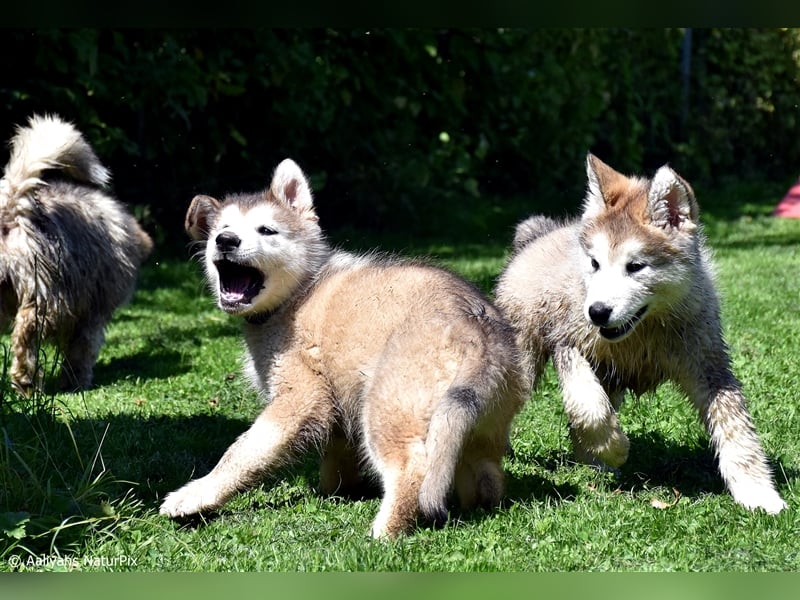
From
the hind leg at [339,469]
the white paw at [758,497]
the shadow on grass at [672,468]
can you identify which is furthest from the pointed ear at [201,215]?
the white paw at [758,497]

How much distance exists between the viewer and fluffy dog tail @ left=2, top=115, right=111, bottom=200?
725cm

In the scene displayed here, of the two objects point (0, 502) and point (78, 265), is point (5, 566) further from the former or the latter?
point (78, 265)

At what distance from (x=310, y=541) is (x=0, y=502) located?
1460mm

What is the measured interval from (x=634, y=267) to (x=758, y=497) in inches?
50.2

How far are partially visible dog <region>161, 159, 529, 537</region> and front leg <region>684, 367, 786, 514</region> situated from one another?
1.00 meters

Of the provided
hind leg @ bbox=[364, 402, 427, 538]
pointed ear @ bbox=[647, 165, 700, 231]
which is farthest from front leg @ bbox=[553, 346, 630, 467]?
hind leg @ bbox=[364, 402, 427, 538]

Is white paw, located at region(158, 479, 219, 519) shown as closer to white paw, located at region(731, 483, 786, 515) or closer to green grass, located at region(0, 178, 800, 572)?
green grass, located at region(0, 178, 800, 572)

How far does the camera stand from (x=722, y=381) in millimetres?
5547

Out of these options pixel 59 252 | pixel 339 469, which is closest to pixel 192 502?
pixel 339 469

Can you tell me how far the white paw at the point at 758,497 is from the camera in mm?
5145

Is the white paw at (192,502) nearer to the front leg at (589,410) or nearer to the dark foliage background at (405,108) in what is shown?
the front leg at (589,410)

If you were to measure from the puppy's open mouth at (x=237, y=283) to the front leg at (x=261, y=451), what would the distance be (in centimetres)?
66
